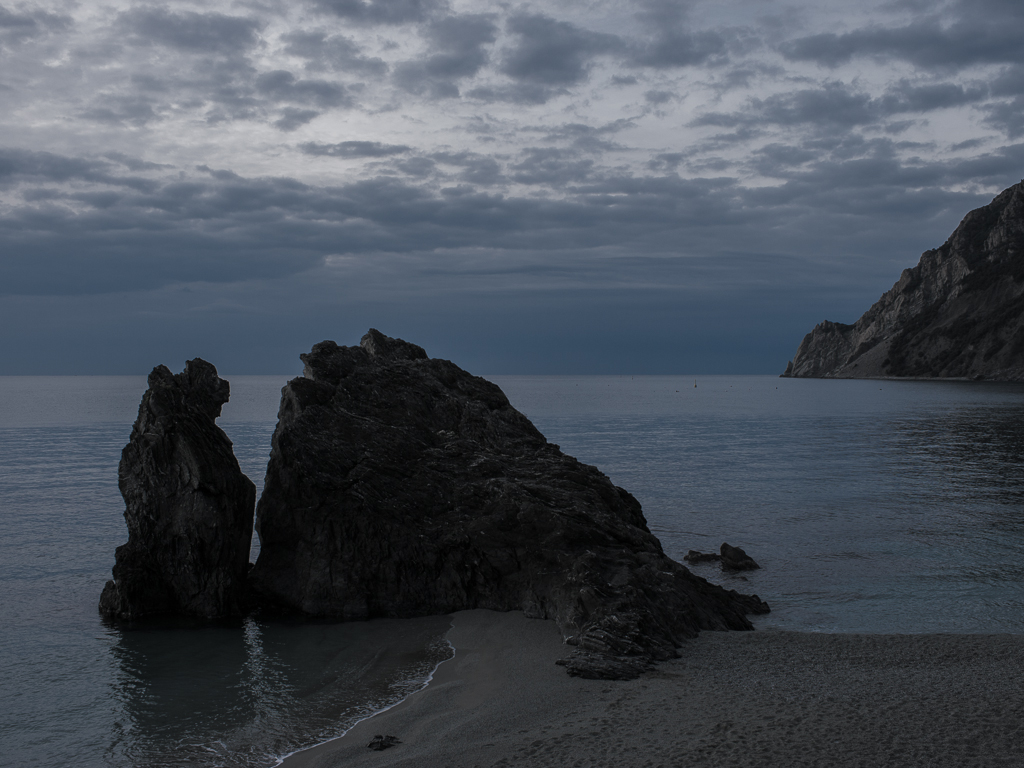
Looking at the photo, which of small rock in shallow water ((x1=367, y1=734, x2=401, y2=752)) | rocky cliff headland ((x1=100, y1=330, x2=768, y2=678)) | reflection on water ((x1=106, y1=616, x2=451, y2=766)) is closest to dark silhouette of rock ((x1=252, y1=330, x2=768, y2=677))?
rocky cliff headland ((x1=100, y1=330, x2=768, y2=678))

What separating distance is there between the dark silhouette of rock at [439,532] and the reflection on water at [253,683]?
1109 millimetres

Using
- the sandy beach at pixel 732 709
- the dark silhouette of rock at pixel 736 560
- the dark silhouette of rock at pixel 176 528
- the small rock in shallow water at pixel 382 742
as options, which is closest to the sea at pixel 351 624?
the dark silhouette of rock at pixel 736 560

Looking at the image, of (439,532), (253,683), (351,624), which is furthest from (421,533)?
(253,683)

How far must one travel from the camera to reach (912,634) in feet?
47.2

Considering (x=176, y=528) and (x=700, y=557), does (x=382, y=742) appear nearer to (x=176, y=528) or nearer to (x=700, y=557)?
(x=176, y=528)

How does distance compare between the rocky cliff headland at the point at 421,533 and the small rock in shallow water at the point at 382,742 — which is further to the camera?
the rocky cliff headland at the point at 421,533

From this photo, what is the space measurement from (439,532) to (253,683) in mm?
5132

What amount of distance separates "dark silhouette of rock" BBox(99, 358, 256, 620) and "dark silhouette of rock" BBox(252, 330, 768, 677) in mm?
879

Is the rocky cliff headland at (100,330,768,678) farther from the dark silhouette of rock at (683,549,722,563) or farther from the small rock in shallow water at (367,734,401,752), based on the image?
the small rock in shallow water at (367,734,401,752)

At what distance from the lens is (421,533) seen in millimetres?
16844

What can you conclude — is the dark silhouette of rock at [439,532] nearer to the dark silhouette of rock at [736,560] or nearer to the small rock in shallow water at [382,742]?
the dark silhouette of rock at [736,560]

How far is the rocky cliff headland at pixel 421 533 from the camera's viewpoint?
603 inches

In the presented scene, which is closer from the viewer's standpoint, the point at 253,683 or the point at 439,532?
the point at 253,683

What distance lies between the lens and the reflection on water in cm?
1075
